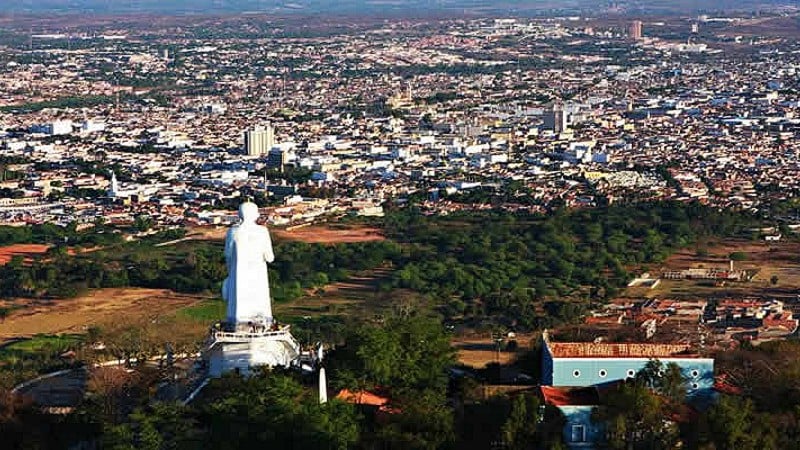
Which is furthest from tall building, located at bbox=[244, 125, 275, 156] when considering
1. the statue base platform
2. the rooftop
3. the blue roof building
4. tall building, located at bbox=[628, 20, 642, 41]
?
tall building, located at bbox=[628, 20, 642, 41]

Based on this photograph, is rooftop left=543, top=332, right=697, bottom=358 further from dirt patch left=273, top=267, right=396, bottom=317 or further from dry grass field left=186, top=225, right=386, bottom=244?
dry grass field left=186, top=225, right=386, bottom=244

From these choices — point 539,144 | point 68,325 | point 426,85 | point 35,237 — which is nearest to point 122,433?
point 68,325

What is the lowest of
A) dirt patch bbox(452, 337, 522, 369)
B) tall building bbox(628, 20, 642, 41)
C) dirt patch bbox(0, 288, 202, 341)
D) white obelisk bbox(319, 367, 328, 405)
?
tall building bbox(628, 20, 642, 41)

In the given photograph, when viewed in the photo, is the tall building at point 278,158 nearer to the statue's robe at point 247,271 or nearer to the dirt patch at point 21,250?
the dirt patch at point 21,250

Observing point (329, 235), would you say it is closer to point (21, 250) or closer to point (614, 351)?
point (21, 250)

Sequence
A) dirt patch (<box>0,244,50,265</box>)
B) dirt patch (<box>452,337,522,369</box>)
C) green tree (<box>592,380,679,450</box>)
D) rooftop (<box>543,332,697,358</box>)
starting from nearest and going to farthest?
1. green tree (<box>592,380,679,450</box>)
2. rooftop (<box>543,332,697,358</box>)
3. dirt patch (<box>452,337,522,369</box>)
4. dirt patch (<box>0,244,50,265</box>)

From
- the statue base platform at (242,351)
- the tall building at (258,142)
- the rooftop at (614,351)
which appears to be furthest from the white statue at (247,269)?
the tall building at (258,142)

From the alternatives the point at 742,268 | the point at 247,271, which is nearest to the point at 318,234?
the point at 742,268
